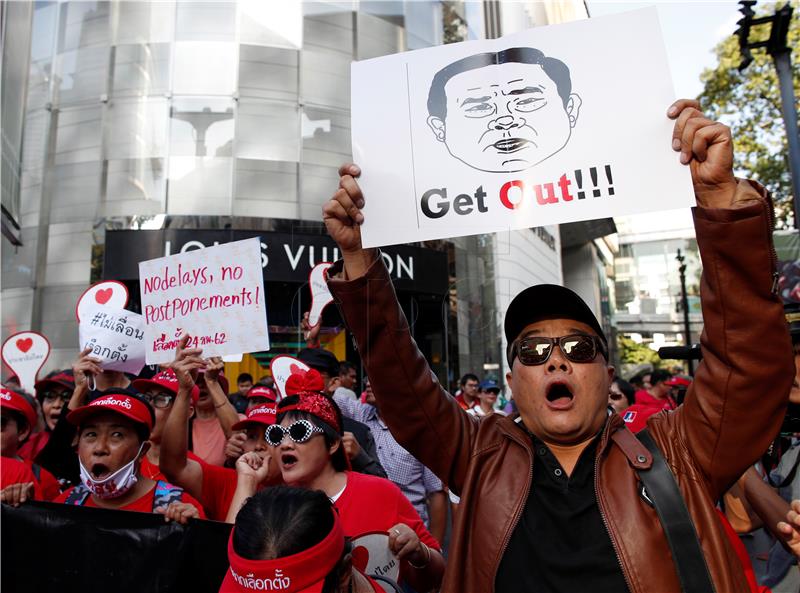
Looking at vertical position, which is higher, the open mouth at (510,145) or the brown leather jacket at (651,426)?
the open mouth at (510,145)

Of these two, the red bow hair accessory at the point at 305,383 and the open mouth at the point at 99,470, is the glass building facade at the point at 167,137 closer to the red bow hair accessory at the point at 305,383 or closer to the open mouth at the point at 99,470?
the red bow hair accessory at the point at 305,383

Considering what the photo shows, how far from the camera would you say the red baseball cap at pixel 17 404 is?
142 inches

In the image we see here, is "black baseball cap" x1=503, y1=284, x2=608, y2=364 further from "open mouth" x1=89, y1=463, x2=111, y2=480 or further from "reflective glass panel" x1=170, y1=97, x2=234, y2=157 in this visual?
"reflective glass panel" x1=170, y1=97, x2=234, y2=157

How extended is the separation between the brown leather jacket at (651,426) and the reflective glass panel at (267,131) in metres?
11.7

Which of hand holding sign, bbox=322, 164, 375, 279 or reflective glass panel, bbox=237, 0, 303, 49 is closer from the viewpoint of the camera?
hand holding sign, bbox=322, 164, 375, 279

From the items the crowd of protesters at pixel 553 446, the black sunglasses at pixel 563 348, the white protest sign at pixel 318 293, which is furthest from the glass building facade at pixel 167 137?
the black sunglasses at pixel 563 348

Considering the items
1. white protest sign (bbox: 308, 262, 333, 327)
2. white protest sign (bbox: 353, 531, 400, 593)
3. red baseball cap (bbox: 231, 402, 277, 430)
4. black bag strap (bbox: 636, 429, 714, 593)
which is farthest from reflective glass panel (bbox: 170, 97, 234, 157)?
black bag strap (bbox: 636, 429, 714, 593)

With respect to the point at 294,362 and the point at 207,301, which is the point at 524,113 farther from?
the point at 294,362

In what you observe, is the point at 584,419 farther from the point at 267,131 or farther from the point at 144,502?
the point at 267,131

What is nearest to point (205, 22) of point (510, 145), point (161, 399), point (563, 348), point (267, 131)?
point (267, 131)

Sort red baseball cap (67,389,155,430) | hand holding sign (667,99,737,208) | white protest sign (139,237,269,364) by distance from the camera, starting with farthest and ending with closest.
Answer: white protest sign (139,237,269,364) < red baseball cap (67,389,155,430) < hand holding sign (667,99,737,208)

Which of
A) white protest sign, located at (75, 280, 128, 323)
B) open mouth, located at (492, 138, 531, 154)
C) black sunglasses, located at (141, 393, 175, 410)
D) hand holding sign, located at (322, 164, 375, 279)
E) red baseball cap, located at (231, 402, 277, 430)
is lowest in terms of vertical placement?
A: red baseball cap, located at (231, 402, 277, 430)

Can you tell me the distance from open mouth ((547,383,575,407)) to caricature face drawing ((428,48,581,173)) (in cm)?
70

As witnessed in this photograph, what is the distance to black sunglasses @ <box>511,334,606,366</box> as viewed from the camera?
1875 mm
